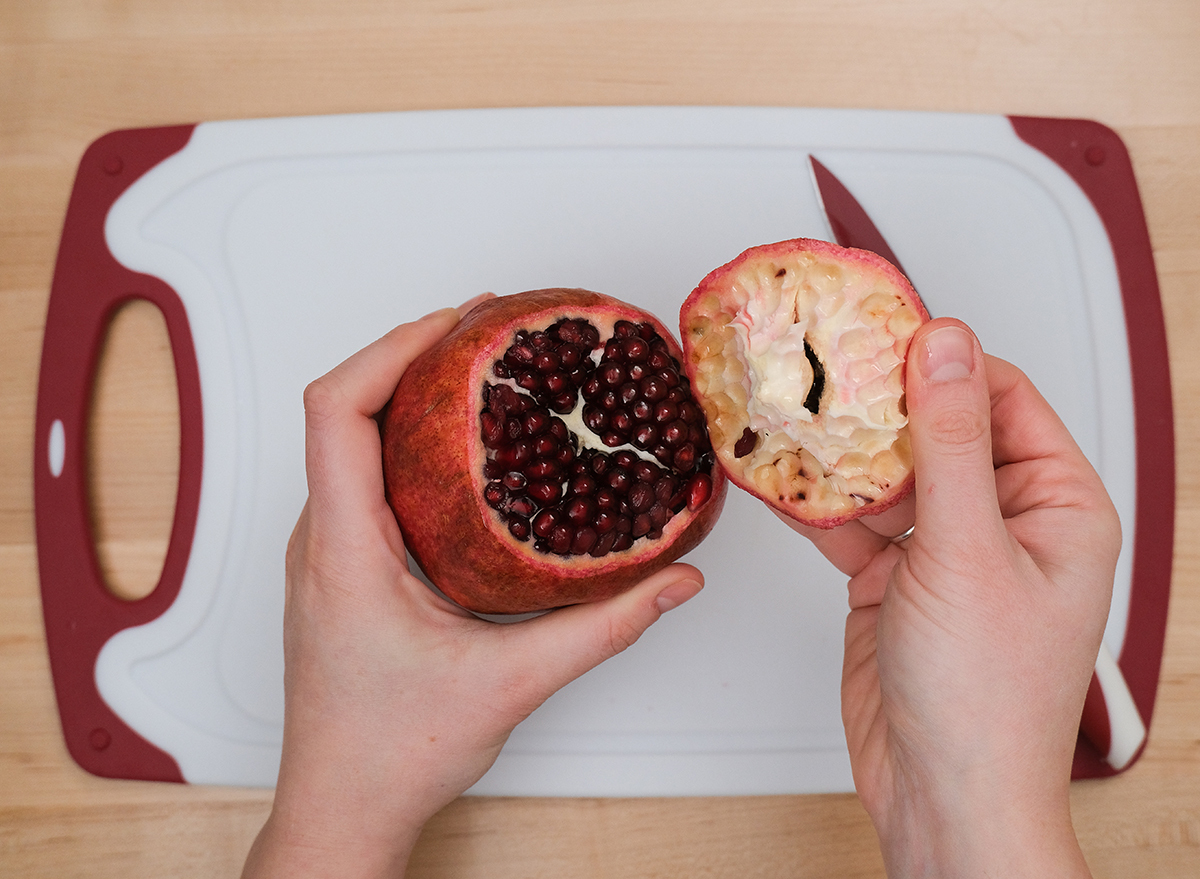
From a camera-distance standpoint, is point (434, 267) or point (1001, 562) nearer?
point (1001, 562)

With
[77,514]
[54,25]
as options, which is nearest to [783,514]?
[77,514]

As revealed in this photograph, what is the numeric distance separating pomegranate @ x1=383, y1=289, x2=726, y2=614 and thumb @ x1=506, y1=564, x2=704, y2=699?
0.17 feet

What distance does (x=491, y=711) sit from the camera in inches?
59.6

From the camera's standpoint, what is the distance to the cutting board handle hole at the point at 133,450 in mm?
2021

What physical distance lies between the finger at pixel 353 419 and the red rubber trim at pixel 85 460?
65cm

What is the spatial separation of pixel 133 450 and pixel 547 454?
1.26 meters

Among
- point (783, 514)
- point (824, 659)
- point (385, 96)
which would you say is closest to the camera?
point (783, 514)

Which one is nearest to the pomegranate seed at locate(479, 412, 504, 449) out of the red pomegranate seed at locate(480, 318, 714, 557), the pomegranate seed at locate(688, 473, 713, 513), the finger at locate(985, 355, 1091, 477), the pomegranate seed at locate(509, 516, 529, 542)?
the red pomegranate seed at locate(480, 318, 714, 557)

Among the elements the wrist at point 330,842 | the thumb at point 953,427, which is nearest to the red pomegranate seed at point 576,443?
the thumb at point 953,427

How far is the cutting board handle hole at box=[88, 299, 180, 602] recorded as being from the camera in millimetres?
2021

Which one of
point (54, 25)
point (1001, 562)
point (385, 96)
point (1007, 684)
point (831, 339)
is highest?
point (54, 25)

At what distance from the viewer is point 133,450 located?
2.04m

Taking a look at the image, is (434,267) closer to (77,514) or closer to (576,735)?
(77,514)

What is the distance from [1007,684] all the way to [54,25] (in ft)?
8.59
